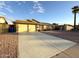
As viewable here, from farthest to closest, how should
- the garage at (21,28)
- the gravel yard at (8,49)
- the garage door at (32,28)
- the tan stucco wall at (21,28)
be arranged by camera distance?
the garage door at (32,28), the garage at (21,28), the tan stucco wall at (21,28), the gravel yard at (8,49)

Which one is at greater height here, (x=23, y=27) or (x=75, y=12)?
(x=75, y=12)

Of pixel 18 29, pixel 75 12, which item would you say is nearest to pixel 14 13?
pixel 18 29

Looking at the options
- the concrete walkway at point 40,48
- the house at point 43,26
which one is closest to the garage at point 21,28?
the house at point 43,26

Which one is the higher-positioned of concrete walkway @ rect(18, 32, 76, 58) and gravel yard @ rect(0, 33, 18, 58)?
gravel yard @ rect(0, 33, 18, 58)

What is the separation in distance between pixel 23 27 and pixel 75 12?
14.9m

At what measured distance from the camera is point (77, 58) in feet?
13.6

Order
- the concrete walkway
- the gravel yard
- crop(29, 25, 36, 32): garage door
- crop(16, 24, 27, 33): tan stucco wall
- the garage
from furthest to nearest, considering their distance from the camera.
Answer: crop(29, 25, 36, 32): garage door, the garage, crop(16, 24, 27, 33): tan stucco wall, the concrete walkway, the gravel yard

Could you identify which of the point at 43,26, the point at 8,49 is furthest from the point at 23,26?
the point at 8,49

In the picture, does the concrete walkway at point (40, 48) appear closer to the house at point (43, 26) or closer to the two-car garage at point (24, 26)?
the two-car garage at point (24, 26)

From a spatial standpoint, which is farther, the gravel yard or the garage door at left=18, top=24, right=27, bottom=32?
the garage door at left=18, top=24, right=27, bottom=32

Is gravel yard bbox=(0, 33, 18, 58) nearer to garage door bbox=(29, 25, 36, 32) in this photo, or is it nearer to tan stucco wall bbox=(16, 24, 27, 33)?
tan stucco wall bbox=(16, 24, 27, 33)

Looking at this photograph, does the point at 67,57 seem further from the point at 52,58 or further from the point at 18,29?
Answer: the point at 18,29

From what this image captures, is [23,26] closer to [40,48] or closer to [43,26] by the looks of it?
[43,26]

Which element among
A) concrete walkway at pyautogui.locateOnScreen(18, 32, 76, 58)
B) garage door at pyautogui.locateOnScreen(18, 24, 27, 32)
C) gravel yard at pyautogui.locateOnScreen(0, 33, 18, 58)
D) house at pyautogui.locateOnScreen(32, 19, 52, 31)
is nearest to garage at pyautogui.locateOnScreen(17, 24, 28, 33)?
garage door at pyautogui.locateOnScreen(18, 24, 27, 32)
